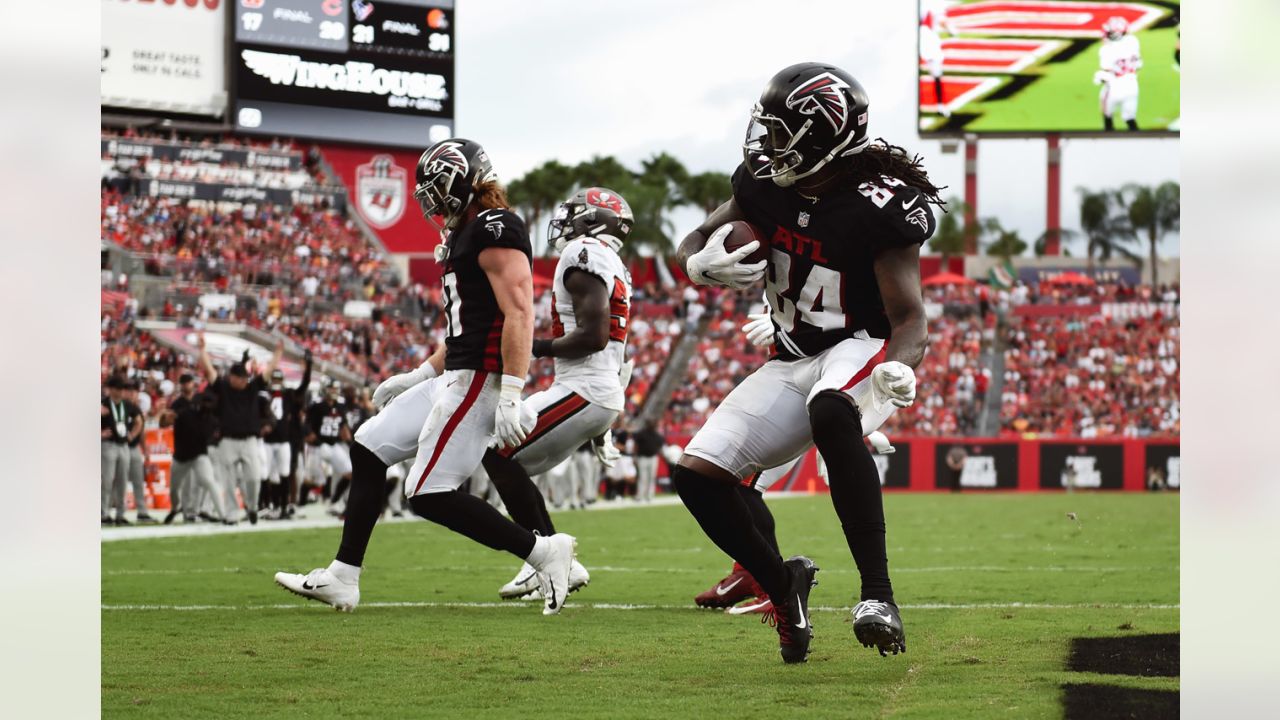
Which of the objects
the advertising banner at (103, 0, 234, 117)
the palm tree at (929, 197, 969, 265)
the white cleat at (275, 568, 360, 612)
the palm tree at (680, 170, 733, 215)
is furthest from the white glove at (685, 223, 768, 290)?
the palm tree at (680, 170, 733, 215)

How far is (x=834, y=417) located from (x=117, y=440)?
13853 mm

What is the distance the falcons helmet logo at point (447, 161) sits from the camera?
6820 mm

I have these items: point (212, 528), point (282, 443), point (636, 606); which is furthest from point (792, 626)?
point (282, 443)

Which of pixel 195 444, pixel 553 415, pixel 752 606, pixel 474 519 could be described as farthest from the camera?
pixel 195 444

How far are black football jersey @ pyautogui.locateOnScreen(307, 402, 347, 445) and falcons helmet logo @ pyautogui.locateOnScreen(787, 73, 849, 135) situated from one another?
15.2 m

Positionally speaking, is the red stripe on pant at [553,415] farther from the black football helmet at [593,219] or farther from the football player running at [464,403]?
the black football helmet at [593,219]

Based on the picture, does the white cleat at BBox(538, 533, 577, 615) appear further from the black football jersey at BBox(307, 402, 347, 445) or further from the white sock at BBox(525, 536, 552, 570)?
the black football jersey at BBox(307, 402, 347, 445)

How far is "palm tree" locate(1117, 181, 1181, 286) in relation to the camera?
58.1m

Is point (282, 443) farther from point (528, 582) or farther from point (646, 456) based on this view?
point (528, 582)

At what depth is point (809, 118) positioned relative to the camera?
15.8 feet

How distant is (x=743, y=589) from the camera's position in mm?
7082

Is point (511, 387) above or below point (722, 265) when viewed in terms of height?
below

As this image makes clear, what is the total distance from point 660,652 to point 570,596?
8.46ft

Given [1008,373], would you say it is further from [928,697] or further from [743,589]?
[928,697]
